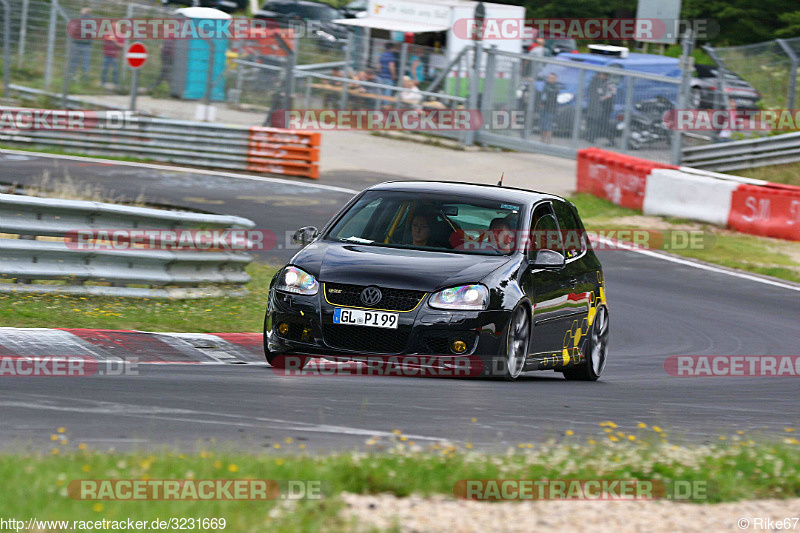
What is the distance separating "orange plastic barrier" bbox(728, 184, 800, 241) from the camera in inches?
800

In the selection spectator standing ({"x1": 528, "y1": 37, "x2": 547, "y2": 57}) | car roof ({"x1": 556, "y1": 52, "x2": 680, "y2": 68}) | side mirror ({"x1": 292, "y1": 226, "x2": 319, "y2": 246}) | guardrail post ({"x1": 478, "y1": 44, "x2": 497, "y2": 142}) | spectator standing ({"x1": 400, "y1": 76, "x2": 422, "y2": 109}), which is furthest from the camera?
→ spectator standing ({"x1": 528, "y1": 37, "x2": 547, "y2": 57})

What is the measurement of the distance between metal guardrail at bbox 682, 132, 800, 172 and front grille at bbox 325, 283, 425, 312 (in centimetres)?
1856

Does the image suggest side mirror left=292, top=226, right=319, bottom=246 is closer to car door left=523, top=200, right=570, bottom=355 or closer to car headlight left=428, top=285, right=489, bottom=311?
car headlight left=428, top=285, right=489, bottom=311

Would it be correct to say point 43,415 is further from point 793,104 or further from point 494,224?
point 793,104

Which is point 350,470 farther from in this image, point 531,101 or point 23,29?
point 531,101

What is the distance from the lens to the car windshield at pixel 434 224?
30.5ft

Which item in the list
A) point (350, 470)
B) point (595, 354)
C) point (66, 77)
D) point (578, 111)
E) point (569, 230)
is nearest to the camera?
point (350, 470)

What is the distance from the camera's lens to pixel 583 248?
34.6 feet

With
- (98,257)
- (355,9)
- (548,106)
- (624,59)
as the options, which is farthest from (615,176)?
(355,9)

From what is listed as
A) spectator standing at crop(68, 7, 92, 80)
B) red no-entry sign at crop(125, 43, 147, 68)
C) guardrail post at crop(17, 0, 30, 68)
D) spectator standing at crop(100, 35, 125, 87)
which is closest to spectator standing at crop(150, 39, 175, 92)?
red no-entry sign at crop(125, 43, 147, 68)

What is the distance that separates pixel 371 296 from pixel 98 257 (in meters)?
3.95

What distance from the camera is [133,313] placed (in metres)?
11.1

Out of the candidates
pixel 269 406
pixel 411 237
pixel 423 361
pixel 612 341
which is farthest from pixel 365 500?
pixel 612 341

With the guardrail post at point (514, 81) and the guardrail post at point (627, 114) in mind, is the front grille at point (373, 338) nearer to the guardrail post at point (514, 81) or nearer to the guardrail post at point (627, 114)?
the guardrail post at point (627, 114)
